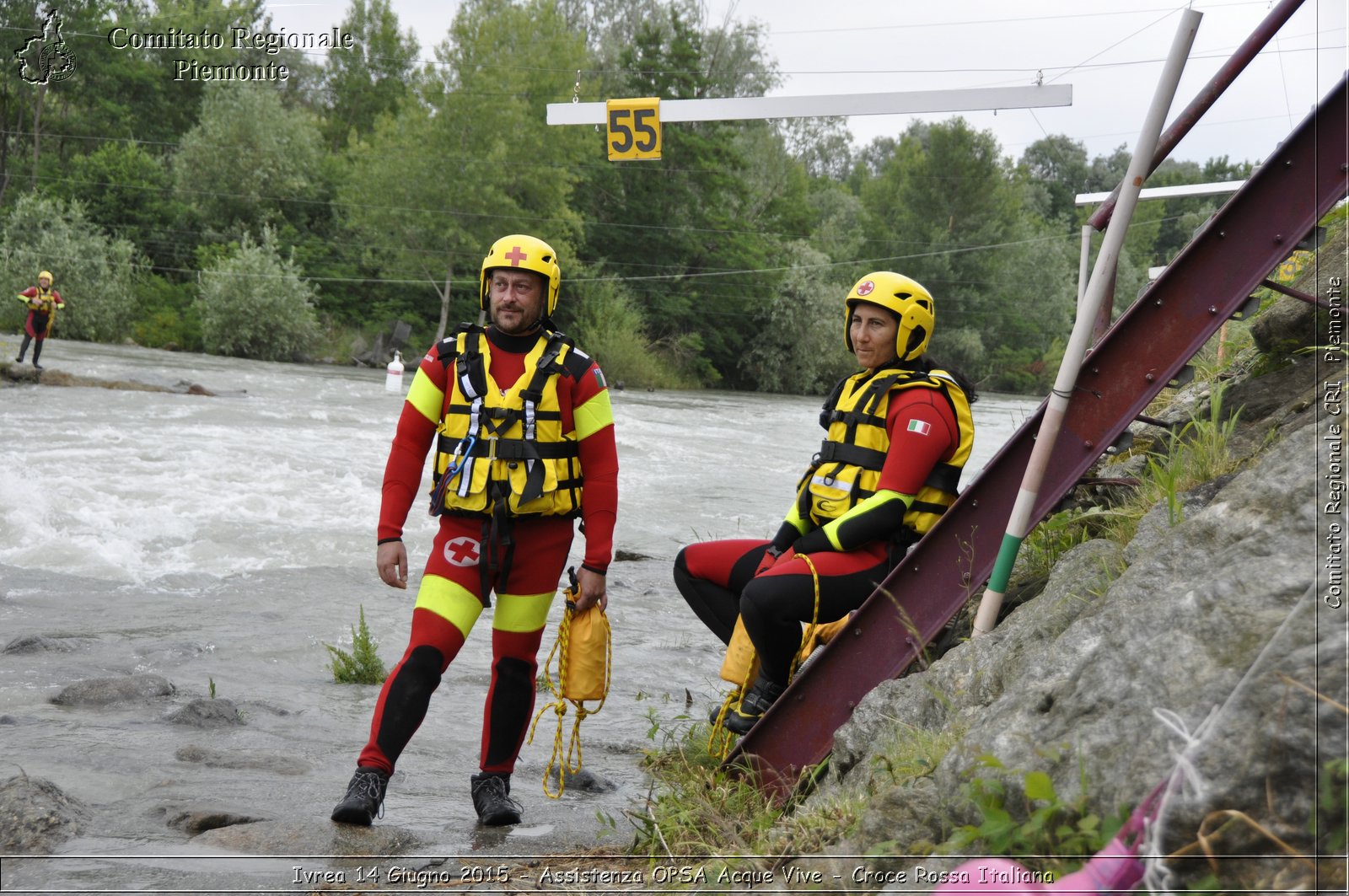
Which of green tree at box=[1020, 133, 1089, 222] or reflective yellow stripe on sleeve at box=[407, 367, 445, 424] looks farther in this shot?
green tree at box=[1020, 133, 1089, 222]

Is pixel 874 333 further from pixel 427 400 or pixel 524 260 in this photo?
pixel 427 400

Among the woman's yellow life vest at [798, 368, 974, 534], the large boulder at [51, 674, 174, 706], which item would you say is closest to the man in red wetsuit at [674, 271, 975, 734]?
the woman's yellow life vest at [798, 368, 974, 534]

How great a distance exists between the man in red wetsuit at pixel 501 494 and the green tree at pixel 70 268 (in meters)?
43.6

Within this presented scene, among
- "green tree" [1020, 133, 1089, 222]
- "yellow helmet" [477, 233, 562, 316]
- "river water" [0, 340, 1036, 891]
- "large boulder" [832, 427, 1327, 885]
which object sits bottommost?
"river water" [0, 340, 1036, 891]

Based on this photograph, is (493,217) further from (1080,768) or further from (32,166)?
(1080,768)

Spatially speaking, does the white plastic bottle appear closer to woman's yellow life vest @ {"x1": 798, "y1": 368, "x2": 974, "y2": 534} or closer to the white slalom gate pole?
woman's yellow life vest @ {"x1": 798, "y1": 368, "x2": 974, "y2": 534}

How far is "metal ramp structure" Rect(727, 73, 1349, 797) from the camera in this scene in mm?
3840

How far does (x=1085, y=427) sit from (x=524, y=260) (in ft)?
7.05

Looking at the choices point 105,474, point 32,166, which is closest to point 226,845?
point 105,474

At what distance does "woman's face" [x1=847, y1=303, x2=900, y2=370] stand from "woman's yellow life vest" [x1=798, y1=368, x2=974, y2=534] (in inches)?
2.3

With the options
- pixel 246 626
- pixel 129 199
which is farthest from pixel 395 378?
pixel 246 626

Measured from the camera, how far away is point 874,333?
494 centimetres

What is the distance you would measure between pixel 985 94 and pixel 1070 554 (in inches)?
374

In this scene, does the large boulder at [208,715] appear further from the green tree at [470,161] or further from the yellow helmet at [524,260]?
the green tree at [470,161]
